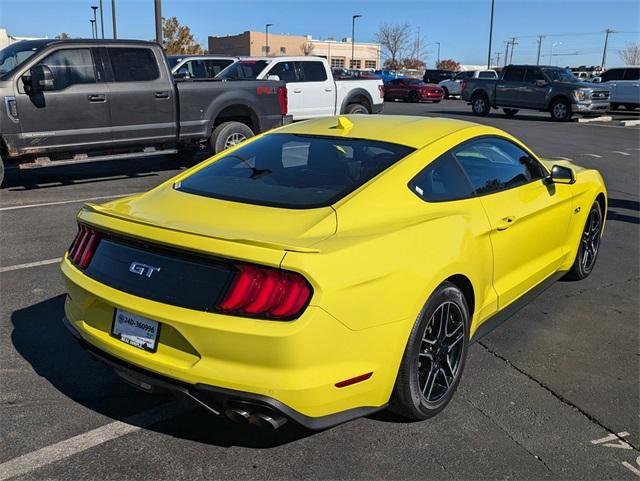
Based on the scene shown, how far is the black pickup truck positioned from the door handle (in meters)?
7.01

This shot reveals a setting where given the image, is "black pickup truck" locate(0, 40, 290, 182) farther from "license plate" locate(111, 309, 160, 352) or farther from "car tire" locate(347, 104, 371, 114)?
"license plate" locate(111, 309, 160, 352)

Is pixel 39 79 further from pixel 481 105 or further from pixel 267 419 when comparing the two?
pixel 481 105

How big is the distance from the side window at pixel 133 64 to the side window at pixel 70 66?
37cm

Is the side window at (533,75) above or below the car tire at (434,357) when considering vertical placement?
above

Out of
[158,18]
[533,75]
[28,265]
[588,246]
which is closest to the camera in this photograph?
[588,246]

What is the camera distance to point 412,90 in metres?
34.6

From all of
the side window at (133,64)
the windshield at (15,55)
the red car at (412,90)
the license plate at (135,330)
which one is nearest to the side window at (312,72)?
the side window at (133,64)

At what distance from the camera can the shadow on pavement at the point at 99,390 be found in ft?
10.1

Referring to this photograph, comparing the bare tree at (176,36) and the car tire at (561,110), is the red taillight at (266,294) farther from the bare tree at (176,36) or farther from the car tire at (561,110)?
the bare tree at (176,36)

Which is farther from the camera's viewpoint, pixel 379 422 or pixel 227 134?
pixel 227 134

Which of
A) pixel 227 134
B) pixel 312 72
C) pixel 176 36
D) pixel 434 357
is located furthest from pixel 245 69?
pixel 176 36

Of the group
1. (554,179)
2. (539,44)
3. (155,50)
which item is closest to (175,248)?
(554,179)

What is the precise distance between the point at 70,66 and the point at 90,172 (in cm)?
247

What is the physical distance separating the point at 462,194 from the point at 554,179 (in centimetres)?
127
